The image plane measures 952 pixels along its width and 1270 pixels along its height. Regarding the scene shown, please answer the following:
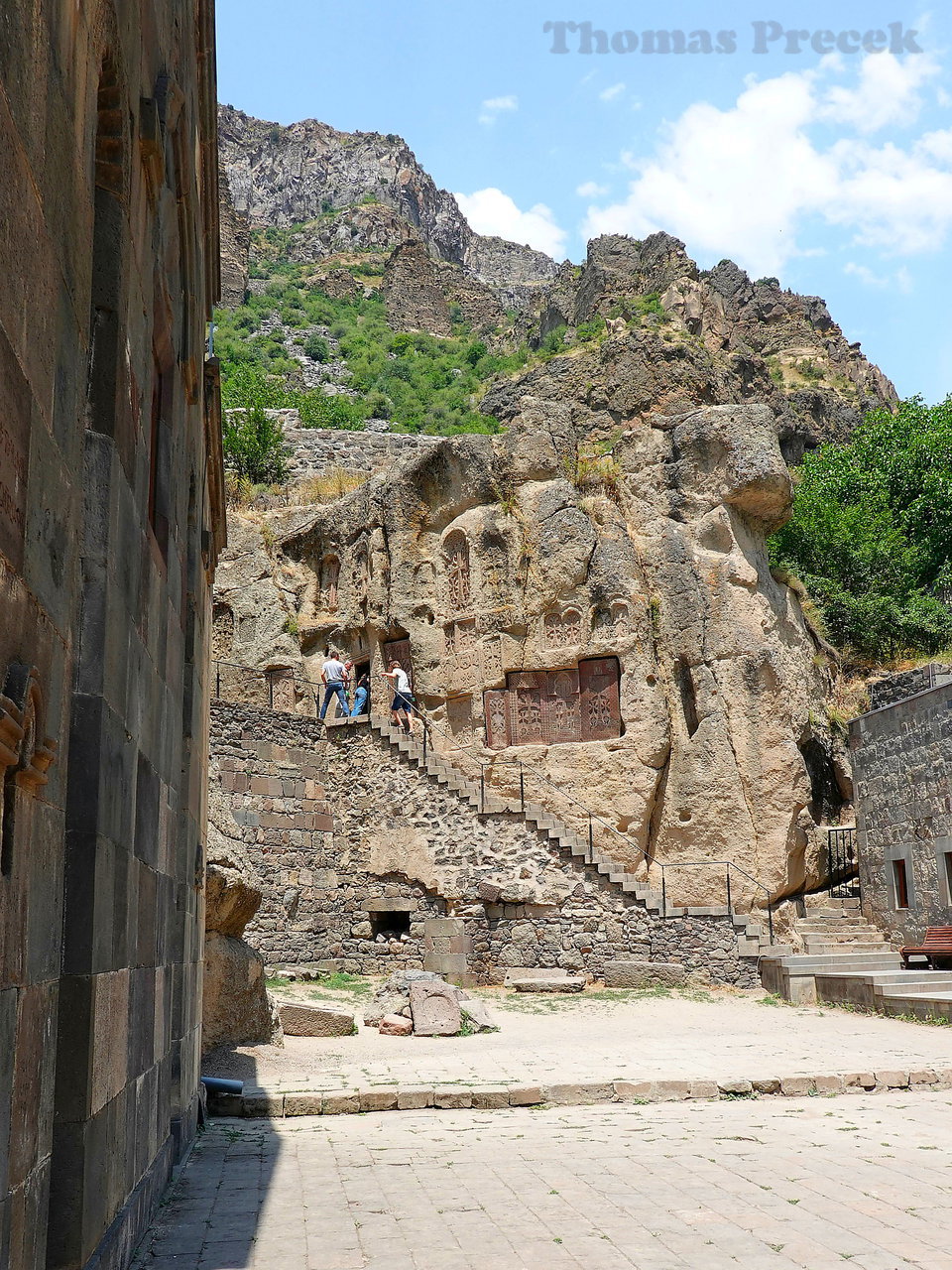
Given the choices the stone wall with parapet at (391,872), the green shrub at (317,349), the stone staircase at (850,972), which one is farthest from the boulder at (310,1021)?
the green shrub at (317,349)

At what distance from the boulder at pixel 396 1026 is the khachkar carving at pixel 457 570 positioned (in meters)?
10.6

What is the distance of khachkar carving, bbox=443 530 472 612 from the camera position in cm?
2358

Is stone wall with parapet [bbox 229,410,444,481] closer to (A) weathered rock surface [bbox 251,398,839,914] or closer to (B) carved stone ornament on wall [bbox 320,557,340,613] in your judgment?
(B) carved stone ornament on wall [bbox 320,557,340,613]

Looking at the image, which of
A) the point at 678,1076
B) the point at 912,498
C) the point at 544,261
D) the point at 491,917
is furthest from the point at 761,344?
the point at 544,261

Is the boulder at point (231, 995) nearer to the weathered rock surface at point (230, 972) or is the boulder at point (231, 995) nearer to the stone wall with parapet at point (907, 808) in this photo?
the weathered rock surface at point (230, 972)

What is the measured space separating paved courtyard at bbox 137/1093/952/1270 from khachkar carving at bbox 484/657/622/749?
12635mm

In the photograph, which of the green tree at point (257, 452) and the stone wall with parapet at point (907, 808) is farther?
the green tree at point (257, 452)

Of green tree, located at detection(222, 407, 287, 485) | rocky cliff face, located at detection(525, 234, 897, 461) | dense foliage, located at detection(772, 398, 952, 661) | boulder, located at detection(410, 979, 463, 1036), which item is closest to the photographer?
boulder, located at detection(410, 979, 463, 1036)

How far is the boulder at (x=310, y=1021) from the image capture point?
546 inches

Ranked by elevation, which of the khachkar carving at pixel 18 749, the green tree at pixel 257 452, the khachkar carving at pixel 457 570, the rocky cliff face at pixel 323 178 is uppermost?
the rocky cliff face at pixel 323 178

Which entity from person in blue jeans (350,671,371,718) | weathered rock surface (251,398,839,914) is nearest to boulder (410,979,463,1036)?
weathered rock surface (251,398,839,914)

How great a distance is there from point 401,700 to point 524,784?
10.1 ft

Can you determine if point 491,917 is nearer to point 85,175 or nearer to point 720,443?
point 720,443

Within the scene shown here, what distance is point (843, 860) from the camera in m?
22.1
